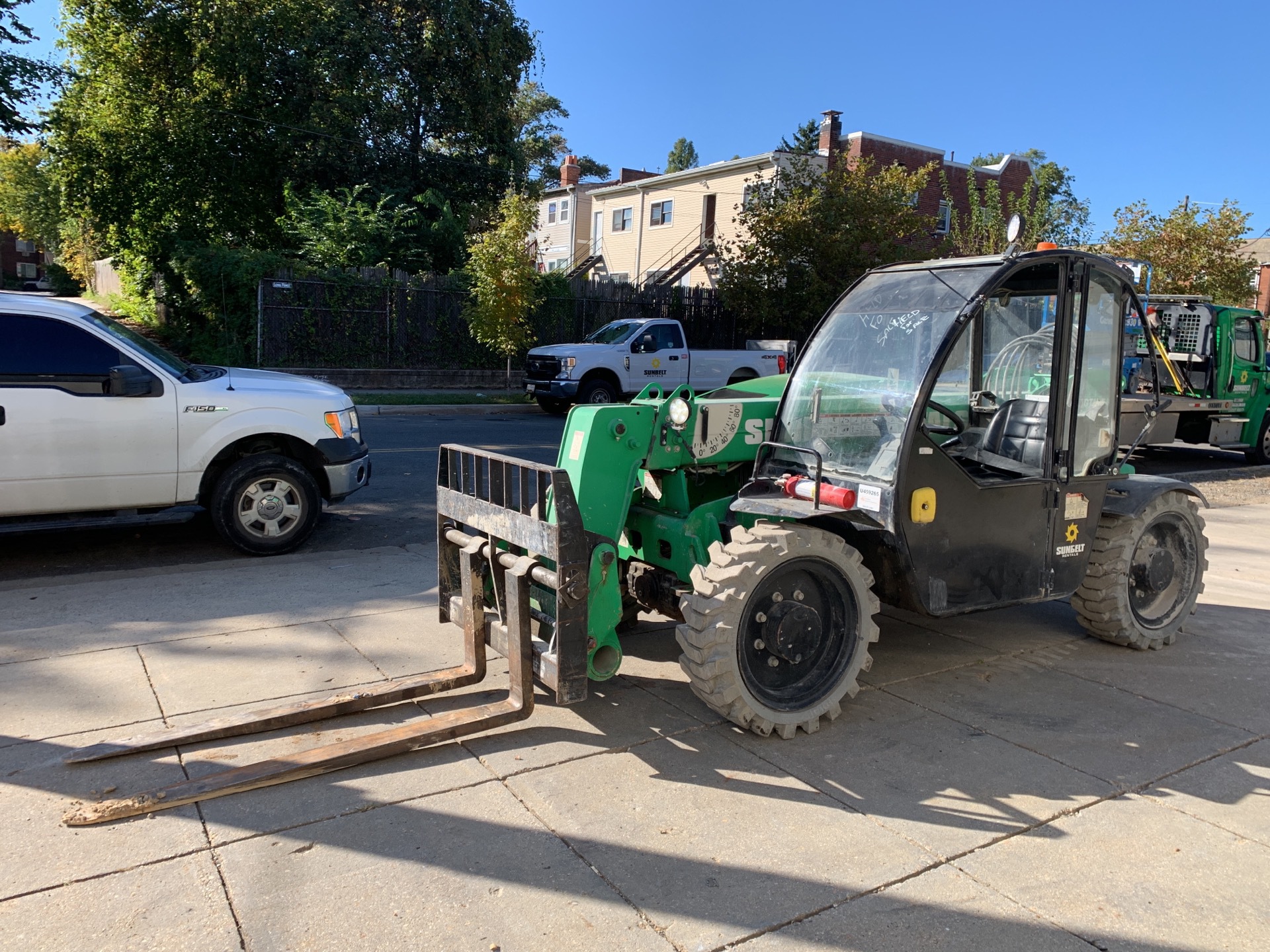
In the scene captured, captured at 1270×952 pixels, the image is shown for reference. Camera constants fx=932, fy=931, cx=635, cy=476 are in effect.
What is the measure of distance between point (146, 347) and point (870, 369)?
18.7 ft

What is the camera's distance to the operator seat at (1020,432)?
4.92 meters

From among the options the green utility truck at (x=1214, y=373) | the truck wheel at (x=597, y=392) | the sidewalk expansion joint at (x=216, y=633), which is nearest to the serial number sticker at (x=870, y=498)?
the sidewalk expansion joint at (x=216, y=633)

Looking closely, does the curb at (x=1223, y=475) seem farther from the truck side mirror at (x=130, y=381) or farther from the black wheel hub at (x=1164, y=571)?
the truck side mirror at (x=130, y=381)

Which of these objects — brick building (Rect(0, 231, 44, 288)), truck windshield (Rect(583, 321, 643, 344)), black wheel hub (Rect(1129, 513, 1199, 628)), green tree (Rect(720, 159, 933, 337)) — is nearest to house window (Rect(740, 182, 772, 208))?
green tree (Rect(720, 159, 933, 337))

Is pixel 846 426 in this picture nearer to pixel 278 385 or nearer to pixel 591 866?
pixel 591 866

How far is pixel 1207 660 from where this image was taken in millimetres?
5645

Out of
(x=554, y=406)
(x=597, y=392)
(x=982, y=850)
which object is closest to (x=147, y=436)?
(x=982, y=850)

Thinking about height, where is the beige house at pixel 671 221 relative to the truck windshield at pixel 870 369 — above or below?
above

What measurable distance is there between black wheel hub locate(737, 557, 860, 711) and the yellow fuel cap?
0.45 m

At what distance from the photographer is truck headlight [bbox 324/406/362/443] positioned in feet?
25.1

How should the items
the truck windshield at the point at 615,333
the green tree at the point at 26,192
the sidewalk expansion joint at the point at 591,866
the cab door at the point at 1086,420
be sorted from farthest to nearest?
the green tree at the point at 26,192 < the truck windshield at the point at 615,333 < the cab door at the point at 1086,420 < the sidewalk expansion joint at the point at 591,866

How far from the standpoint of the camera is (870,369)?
4.71 meters

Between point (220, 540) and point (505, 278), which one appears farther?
point (505, 278)

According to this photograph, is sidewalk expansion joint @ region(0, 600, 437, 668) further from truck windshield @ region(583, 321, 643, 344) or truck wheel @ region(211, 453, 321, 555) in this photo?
truck windshield @ region(583, 321, 643, 344)
